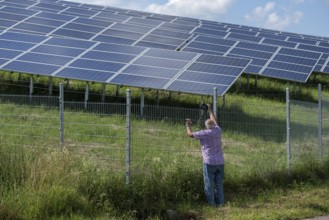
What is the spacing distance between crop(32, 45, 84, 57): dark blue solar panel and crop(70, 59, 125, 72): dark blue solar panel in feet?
2.64

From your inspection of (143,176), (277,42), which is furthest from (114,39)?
(143,176)

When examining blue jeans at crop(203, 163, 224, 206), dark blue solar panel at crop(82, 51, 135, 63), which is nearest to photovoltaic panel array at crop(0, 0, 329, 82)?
dark blue solar panel at crop(82, 51, 135, 63)

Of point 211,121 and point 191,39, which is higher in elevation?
point 191,39

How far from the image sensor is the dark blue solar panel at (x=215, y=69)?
15781 millimetres

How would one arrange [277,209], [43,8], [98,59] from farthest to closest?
[43,8] → [98,59] → [277,209]

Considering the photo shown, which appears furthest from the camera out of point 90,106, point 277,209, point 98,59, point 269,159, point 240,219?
point 98,59

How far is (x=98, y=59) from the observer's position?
1648cm

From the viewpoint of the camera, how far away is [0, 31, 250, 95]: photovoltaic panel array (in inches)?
578

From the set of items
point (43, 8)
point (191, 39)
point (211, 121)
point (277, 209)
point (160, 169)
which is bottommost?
point (277, 209)

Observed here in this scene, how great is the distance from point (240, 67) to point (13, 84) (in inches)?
316

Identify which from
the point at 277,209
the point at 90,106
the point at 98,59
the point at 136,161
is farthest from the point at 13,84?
the point at 277,209

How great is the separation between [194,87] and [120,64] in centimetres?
295

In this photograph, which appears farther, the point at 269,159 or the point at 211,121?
the point at 269,159

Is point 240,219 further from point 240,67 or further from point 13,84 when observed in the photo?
point 13,84
